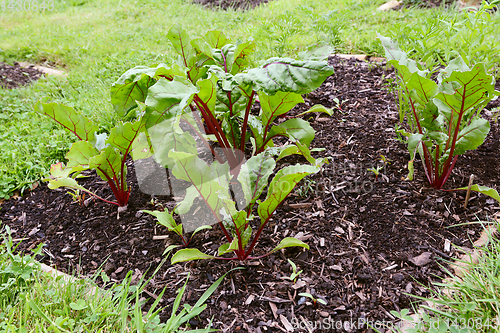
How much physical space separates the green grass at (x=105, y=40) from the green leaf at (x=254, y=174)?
1.26 metres

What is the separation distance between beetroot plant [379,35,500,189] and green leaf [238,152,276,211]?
2.50 ft

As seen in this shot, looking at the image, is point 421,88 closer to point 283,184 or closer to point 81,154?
point 283,184

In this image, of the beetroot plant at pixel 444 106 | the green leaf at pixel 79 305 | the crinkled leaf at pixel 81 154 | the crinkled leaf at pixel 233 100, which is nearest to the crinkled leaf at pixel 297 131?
the crinkled leaf at pixel 233 100

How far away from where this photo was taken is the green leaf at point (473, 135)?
5.43 feet

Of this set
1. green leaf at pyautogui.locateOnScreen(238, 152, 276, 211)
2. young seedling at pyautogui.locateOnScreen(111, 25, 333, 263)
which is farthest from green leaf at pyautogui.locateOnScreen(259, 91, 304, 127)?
green leaf at pyautogui.locateOnScreen(238, 152, 276, 211)

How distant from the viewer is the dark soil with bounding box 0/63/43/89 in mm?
3991

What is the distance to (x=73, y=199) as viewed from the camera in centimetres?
210

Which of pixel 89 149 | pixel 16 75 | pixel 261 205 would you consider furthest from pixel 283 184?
pixel 16 75

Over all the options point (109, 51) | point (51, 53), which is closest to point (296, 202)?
point (109, 51)

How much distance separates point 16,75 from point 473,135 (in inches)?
199

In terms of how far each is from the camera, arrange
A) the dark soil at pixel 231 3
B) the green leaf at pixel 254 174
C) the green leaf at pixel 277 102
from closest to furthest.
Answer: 1. the green leaf at pixel 254 174
2. the green leaf at pixel 277 102
3. the dark soil at pixel 231 3

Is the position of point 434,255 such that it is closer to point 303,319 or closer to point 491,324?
point 491,324

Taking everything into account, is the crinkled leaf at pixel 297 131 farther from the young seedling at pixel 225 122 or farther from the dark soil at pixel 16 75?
the dark soil at pixel 16 75

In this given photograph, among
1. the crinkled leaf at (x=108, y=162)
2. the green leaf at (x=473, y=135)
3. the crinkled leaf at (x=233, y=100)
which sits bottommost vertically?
the crinkled leaf at (x=108, y=162)
